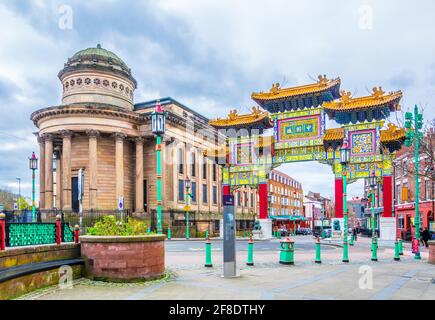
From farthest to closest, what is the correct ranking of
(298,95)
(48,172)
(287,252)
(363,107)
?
(48,172)
(298,95)
(363,107)
(287,252)

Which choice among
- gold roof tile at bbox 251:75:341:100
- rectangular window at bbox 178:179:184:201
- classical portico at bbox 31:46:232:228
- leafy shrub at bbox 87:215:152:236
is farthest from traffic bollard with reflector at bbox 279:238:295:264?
rectangular window at bbox 178:179:184:201

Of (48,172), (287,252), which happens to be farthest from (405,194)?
(48,172)

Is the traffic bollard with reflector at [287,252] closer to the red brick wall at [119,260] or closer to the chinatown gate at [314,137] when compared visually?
the red brick wall at [119,260]

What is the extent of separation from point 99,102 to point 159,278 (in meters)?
40.3

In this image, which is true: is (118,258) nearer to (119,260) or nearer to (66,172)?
(119,260)

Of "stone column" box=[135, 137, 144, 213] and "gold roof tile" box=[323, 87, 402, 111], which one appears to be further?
"stone column" box=[135, 137, 144, 213]

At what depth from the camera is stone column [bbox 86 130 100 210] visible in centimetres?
4494

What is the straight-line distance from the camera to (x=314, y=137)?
36719mm

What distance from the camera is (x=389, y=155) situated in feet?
111

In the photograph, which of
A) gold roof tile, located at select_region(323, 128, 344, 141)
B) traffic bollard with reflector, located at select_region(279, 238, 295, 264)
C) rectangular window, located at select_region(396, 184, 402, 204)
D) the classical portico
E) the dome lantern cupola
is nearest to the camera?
traffic bollard with reflector, located at select_region(279, 238, 295, 264)

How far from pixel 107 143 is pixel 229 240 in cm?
3819

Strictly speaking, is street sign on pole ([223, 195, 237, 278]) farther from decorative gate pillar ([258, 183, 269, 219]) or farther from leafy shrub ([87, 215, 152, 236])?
decorative gate pillar ([258, 183, 269, 219])

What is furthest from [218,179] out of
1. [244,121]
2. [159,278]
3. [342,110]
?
[159,278]
